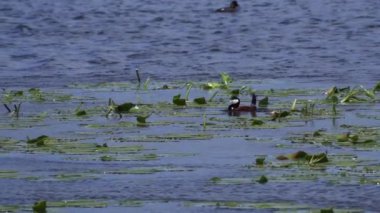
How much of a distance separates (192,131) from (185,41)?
1194 cm

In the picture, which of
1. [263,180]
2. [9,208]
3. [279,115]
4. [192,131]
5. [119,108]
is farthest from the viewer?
[119,108]

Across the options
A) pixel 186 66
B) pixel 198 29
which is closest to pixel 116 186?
pixel 186 66

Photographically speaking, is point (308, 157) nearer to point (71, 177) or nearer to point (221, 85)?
point (71, 177)

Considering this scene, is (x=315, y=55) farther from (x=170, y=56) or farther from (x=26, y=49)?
(x=26, y=49)

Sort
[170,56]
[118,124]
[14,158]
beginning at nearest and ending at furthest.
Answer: [14,158], [118,124], [170,56]

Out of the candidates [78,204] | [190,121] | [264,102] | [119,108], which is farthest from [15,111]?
[78,204]

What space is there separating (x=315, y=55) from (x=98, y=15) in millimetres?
10800

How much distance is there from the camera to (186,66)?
20.8 metres

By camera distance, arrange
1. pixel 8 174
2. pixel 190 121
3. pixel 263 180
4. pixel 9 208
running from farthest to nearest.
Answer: pixel 190 121 → pixel 8 174 → pixel 263 180 → pixel 9 208

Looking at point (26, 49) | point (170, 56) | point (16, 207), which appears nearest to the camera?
point (16, 207)

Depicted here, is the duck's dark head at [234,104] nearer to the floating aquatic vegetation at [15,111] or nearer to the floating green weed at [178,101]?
the floating green weed at [178,101]

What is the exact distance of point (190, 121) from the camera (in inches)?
555

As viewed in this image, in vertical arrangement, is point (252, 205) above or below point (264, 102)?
below

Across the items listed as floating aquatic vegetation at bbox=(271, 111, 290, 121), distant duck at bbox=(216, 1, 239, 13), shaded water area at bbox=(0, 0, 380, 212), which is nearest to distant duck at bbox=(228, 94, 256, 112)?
shaded water area at bbox=(0, 0, 380, 212)
